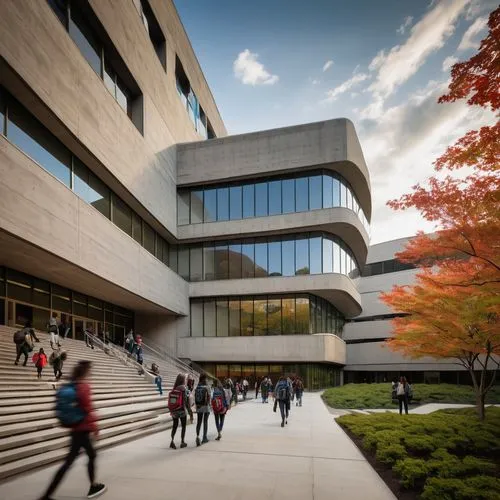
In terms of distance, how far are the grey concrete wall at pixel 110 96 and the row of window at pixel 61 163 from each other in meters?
0.48

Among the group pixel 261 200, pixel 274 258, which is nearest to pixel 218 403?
pixel 274 258

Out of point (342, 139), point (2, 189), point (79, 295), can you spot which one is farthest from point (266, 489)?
point (342, 139)

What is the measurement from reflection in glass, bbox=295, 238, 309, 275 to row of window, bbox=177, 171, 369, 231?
278 cm

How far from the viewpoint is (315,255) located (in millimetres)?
35969

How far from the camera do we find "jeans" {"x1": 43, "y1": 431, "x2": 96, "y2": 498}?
5.79 meters

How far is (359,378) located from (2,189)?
153ft

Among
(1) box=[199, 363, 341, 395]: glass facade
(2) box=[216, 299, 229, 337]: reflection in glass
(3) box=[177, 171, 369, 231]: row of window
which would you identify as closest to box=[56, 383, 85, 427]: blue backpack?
(1) box=[199, 363, 341, 395]: glass facade

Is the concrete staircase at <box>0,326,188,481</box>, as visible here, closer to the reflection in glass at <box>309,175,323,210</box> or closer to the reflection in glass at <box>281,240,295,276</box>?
the reflection in glass at <box>281,240,295,276</box>

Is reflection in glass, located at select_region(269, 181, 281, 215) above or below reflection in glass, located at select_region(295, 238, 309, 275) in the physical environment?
above

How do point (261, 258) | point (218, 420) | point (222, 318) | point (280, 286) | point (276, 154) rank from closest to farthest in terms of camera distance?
point (218, 420) → point (276, 154) → point (280, 286) → point (261, 258) → point (222, 318)

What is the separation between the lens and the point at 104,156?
23484mm

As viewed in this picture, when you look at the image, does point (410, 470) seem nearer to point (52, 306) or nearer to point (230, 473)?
point (230, 473)

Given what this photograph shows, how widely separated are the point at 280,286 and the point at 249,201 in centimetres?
787

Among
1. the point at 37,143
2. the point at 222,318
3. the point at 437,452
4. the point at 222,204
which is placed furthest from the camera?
the point at 222,204
